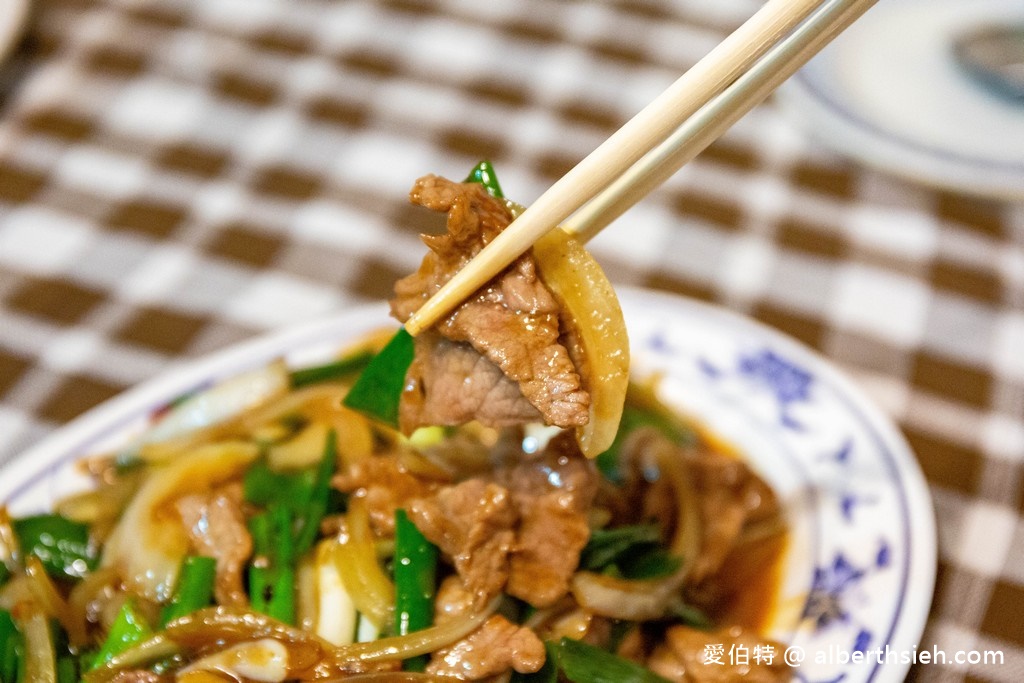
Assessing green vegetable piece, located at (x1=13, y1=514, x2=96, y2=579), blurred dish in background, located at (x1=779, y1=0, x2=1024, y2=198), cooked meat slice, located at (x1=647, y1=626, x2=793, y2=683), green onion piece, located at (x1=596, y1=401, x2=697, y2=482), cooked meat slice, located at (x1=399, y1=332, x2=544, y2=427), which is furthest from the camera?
blurred dish in background, located at (x1=779, y1=0, x2=1024, y2=198)

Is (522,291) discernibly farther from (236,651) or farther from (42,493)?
(42,493)

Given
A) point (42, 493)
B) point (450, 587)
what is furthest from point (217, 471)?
point (450, 587)

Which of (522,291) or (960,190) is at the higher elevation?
(960,190)

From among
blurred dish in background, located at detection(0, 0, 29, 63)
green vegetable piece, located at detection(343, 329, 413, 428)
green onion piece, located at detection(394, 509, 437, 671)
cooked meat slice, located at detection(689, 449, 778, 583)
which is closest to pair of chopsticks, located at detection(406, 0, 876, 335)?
green vegetable piece, located at detection(343, 329, 413, 428)

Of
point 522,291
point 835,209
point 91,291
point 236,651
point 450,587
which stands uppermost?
point 835,209

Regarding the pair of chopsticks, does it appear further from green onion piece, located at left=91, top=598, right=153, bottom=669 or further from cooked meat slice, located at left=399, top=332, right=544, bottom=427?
green onion piece, located at left=91, top=598, right=153, bottom=669

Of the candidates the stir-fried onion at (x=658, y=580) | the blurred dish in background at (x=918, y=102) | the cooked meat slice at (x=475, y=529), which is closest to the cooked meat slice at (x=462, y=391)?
the cooked meat slice at (x=475, y=529)

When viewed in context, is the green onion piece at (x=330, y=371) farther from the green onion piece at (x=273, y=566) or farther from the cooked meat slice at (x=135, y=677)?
the cooked meat slice at (x=135, y=677)

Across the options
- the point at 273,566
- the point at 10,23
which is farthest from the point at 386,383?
the point at 10,23
